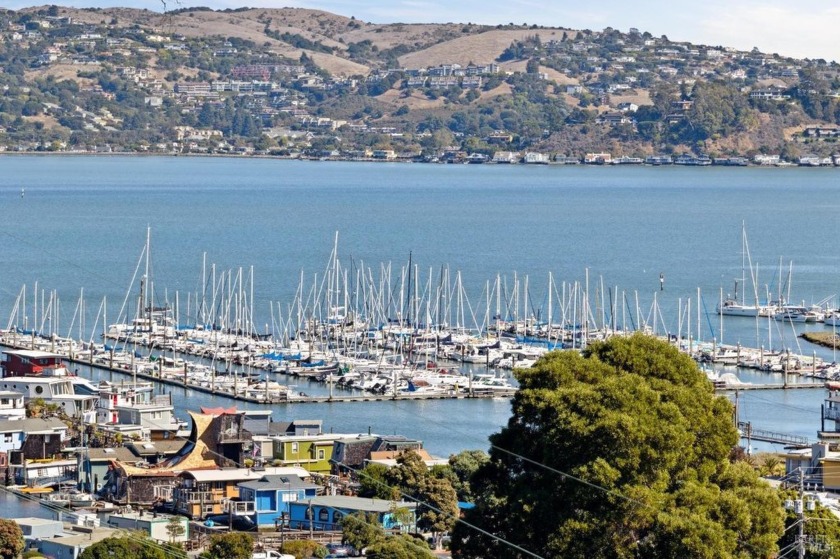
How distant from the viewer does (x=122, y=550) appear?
13.1m

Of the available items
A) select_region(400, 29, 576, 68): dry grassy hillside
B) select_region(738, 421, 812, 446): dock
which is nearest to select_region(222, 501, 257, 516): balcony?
select_region(738, 421, 812, 446): dock

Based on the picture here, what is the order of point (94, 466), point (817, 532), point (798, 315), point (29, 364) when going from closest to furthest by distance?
1. point (817, 532)
2. point (94, 466)
3. point (29, 364)
4. point (798, 315)

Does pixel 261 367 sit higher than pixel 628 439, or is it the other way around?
pixel 628 439

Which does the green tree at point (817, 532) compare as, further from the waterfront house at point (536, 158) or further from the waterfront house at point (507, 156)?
the waterfront house at point (507, 156)

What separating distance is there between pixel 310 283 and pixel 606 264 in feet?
37.6

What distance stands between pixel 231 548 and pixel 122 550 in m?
1.01

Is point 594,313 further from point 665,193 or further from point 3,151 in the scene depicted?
point 3,151

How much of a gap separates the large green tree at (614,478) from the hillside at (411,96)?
415 ft

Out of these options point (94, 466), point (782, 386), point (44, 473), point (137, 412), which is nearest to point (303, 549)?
point (94, 466)

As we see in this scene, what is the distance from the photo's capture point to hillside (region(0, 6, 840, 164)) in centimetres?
14250

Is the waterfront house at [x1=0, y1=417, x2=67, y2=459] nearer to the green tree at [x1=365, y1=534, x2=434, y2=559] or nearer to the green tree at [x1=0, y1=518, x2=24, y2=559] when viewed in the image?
the green tree at [x1=0, y1=518, x2=24, y2=559]

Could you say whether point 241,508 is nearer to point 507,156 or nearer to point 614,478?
point 614,478

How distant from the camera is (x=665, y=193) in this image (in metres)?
102

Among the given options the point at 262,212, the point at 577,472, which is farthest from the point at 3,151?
the point at 577,472
